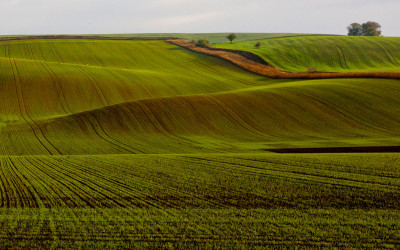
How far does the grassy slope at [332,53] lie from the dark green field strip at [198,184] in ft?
188

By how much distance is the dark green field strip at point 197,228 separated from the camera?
37.6 feet

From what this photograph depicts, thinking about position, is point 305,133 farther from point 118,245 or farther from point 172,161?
point 118,245

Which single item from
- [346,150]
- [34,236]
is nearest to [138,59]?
[346,150]

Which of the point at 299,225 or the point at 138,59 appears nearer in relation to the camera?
the point at 299,225

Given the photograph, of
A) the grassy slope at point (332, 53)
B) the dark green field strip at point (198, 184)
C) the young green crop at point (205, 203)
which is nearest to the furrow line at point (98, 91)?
the dark green field strip at point (198, 184)

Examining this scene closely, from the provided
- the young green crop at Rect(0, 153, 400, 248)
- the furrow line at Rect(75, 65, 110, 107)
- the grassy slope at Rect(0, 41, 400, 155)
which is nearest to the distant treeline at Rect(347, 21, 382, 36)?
the grassy slope at Rect(0, 41, 400, 155)

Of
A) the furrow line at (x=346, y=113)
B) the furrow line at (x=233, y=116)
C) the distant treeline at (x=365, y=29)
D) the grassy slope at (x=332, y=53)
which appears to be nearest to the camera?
the furrow line at (x=346, y=113)

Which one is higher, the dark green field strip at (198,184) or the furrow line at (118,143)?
the dark green field strip at (198,184)

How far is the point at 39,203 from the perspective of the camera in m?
15.7

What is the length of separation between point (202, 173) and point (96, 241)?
926cm

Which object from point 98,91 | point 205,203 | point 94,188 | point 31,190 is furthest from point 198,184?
point 98,91

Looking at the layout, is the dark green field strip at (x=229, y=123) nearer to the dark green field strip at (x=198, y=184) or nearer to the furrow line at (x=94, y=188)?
the dark green field strip at (x=198, y=184)

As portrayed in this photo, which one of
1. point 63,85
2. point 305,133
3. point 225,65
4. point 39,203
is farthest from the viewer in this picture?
point 225,65

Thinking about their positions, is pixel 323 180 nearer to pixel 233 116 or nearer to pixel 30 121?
pixel 233 116
